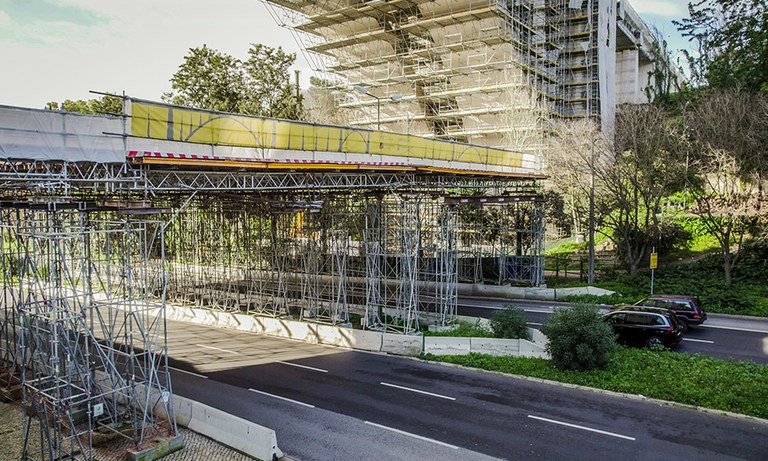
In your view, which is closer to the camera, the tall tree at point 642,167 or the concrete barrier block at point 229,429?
the concrete barrier block at point 229,429

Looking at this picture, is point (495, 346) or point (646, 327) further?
point (495, 346)

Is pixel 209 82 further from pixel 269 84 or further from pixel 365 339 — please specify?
pixel 365 339

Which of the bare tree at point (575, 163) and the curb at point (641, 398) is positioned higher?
the bare tree at point (575, 163)

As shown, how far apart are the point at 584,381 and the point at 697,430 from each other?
12.8ft

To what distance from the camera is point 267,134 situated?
62.8 ft

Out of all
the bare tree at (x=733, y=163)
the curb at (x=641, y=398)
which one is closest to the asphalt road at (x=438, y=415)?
the curb at (x=641, y=398)

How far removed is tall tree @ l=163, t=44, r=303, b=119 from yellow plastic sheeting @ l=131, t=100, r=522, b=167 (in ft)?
101

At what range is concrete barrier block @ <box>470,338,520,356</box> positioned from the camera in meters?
22.0

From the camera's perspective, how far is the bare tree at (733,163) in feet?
99.4

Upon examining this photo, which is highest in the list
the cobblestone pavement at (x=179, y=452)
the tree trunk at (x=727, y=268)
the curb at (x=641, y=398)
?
the tree trunk at (x=727, y=268)

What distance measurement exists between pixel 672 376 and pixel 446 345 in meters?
8.16

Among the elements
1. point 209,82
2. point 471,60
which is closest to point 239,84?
point 209,82

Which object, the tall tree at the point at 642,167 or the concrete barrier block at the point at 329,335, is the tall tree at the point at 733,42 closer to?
the tall tree at the point at 642,167

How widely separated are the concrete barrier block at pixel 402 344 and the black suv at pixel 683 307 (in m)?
10.7
